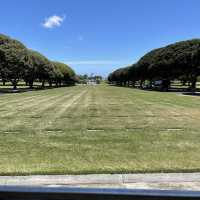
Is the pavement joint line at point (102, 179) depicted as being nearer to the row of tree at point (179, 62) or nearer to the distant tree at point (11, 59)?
the distant tree at point (11, 59)

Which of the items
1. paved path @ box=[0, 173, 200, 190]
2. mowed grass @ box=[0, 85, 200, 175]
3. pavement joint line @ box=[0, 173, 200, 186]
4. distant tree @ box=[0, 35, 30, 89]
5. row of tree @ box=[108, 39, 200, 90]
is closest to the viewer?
paved path @ box=[0, 173, 200, 190]

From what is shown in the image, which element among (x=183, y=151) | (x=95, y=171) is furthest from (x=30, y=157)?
(x=183, y=151)

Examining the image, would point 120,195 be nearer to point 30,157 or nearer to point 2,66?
point 30,157

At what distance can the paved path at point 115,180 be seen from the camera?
5.73m

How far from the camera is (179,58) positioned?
54281mm

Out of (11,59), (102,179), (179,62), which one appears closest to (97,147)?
(102,179)

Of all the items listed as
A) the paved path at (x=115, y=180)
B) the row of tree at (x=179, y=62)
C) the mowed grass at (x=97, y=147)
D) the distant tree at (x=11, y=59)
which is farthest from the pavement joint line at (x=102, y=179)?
the row of tree at (x=179, y=62)

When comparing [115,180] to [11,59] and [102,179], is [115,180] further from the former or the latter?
[11,59]

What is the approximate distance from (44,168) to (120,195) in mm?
5037

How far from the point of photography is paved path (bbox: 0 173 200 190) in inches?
226

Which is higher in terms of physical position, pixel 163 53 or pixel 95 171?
pixel 163 53

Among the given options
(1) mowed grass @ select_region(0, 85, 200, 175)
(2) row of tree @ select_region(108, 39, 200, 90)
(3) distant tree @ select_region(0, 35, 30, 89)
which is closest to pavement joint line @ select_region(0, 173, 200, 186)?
(1) mowed grass @ select_region(0, 85, 200, 175)

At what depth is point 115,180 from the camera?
5.89 m

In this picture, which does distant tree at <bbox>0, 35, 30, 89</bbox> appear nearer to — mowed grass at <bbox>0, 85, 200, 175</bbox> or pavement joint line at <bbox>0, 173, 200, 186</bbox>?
mowed grass at <bbox>0, 85, 200, 175</bbox>
